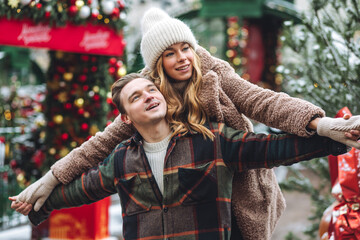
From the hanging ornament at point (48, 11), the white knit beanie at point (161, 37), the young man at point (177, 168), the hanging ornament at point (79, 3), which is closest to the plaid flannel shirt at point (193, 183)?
the young man at point (177, 168)

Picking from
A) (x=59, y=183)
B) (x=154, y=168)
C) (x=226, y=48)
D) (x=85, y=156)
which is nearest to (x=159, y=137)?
(x=154, y=168)

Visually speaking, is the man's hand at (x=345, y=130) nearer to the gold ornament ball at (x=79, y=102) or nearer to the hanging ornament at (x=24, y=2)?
the hanging ornament at (x=24, y=2)

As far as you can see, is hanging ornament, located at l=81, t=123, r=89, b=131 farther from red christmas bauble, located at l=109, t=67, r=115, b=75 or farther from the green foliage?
the green foliage

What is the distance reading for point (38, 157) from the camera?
6109 mm

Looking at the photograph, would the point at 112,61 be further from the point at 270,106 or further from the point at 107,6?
the point at 270,106

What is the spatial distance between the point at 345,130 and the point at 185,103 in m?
0.92

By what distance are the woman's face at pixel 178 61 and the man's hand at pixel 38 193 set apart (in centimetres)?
103

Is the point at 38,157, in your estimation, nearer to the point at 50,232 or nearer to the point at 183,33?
the point at 50,232

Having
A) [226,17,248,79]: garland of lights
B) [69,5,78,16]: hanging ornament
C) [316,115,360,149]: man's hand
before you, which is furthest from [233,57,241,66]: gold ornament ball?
[316,115,360,149]: man's hand

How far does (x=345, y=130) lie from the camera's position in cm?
194

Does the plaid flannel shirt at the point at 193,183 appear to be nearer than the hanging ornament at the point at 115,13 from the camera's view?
Yes

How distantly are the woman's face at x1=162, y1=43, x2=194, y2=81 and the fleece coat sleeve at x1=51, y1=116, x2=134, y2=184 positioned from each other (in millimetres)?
482

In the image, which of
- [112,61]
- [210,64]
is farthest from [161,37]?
[112,61]

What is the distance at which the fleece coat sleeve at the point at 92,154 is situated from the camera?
267cm
